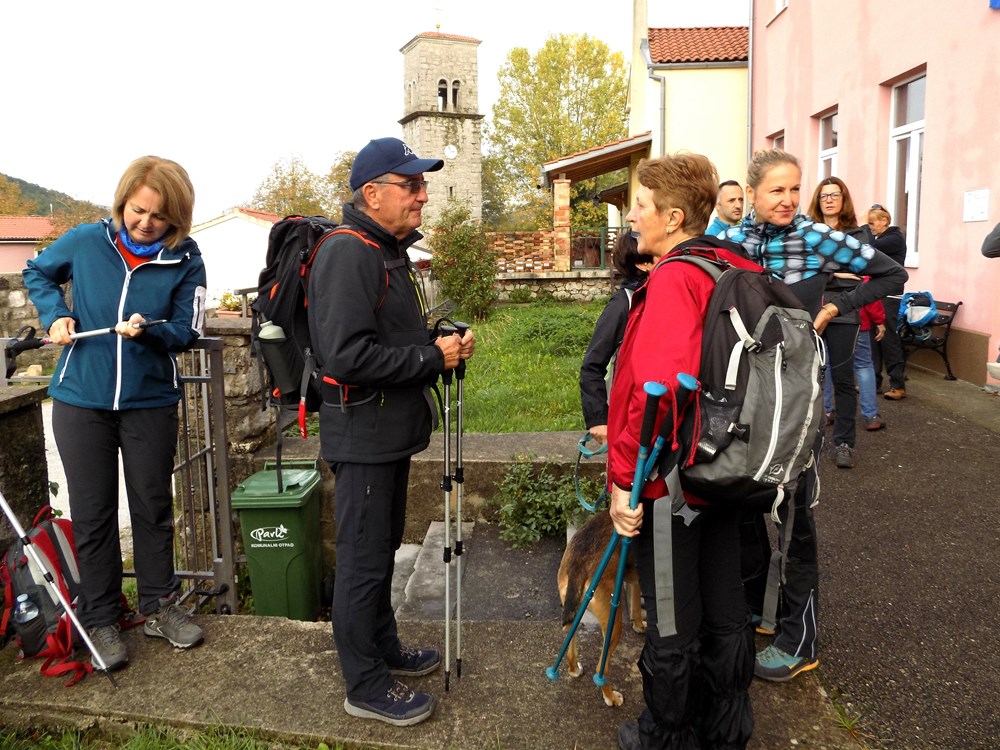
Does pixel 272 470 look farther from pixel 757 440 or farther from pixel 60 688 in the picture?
pixel 757 440

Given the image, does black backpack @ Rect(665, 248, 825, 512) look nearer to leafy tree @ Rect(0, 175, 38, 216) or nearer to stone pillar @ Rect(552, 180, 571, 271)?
stone pillar @ Rect(552, 180, 571, 271)

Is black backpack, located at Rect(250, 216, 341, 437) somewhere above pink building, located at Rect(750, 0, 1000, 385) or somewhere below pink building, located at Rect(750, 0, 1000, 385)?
below

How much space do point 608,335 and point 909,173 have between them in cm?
826

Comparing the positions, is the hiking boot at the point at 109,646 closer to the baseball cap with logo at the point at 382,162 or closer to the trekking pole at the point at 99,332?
the trekking pole at the point at 99,332

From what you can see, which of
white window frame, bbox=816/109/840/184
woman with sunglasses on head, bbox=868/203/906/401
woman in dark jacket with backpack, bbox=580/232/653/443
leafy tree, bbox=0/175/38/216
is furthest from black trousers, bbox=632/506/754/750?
leafy tree, bbox=0/175/38/216

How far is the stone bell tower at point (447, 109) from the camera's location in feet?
189

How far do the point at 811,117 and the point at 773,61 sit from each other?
2521 mm

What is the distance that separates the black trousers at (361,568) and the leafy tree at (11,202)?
7257 cm

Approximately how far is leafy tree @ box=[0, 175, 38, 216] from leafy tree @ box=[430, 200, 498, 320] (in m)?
57.7

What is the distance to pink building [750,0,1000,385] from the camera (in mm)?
8016

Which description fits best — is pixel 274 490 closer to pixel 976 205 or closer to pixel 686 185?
pixel 686 185

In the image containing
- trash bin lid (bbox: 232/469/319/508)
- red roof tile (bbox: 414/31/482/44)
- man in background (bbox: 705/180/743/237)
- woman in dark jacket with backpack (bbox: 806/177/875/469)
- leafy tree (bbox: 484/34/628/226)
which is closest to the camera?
trash bin lid (bbox: 232/469/319/508)

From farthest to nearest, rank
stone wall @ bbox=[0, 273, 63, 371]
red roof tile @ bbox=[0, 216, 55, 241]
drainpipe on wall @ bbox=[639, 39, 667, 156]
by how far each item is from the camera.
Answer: red roof tile @ bbox=[0, 216, 55, 241] → drainpipe on wall @ bbox=[639, 39, 667, 156] → stone wall @ bbox=[0, 273, 63, 371]

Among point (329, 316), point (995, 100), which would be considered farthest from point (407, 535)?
point (995, 100)
